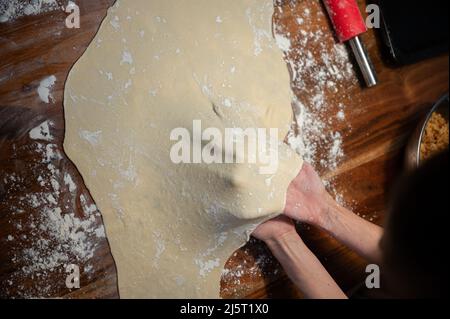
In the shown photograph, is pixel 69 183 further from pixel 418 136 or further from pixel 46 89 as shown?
pixel 418 136

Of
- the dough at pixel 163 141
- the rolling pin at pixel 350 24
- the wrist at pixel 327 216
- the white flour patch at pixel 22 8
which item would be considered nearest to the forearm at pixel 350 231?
the wrist at pixel 327 216

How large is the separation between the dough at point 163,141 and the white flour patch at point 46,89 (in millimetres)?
47

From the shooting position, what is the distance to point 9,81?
3.17 ft

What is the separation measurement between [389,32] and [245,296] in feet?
2.89

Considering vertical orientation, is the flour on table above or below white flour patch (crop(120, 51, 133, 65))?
below

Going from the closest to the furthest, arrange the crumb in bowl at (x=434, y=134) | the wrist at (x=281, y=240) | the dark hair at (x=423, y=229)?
the dark hair at (x=423, y=229) < the wrist at (x=281, y=240) < the crumb in bowl at (x=434, y=134)

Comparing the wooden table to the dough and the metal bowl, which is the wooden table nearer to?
the dough

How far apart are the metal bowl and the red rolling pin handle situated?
12.4 inches

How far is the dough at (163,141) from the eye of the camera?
0.97 meters

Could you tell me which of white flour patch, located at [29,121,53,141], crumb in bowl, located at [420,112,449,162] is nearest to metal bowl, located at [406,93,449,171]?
crumb in bowl, located at [420,112,449,162]

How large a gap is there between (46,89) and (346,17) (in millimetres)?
837

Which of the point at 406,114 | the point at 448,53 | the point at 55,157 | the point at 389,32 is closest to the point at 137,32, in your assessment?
the point at 55,157

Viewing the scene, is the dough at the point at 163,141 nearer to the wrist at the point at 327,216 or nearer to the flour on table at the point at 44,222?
the flour on table at the point at 44,222

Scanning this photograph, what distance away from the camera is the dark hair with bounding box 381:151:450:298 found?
509 mm
